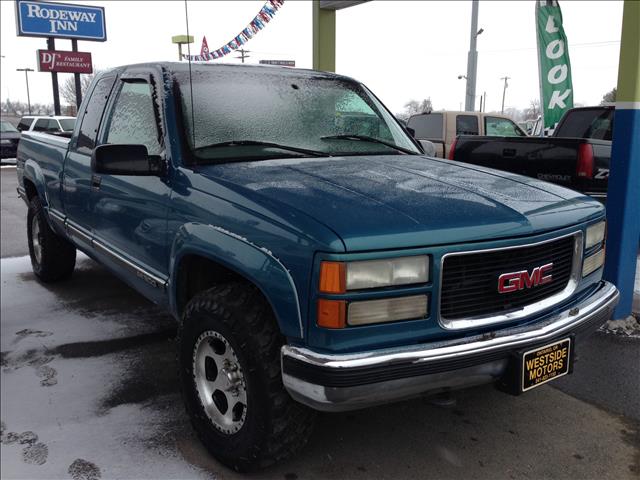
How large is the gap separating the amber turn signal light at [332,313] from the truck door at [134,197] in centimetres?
119

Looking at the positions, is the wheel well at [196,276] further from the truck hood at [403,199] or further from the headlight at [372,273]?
the headlight at [372,273]

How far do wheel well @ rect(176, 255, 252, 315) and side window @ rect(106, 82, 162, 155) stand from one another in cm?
68

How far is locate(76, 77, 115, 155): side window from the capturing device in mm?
4148

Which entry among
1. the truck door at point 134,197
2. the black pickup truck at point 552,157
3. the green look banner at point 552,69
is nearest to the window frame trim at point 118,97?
the truck door at point 134,197

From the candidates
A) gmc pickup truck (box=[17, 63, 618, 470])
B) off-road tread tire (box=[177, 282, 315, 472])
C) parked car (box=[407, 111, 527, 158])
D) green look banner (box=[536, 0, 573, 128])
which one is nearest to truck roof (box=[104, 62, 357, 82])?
gmc pickup truck (box=[17, 63, 618, 470])

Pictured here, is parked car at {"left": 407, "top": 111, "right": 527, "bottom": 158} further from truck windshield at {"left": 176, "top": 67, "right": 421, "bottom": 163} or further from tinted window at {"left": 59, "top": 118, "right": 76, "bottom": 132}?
tinted window at {"left": 59, "top": 118, "right": 76, "bottom": 132}

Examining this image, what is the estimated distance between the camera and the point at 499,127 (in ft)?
43.4

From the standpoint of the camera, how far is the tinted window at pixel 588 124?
Result: 795 cm

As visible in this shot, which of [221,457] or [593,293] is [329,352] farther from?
[593,293]

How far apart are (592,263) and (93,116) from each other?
3415 millimetres

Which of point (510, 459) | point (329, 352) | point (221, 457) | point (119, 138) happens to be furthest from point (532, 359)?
point (119, 138)

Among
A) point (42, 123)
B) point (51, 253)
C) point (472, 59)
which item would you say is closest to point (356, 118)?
point (51, 253)

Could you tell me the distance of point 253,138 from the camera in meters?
3.17

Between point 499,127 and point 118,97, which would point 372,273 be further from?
point 499,127
